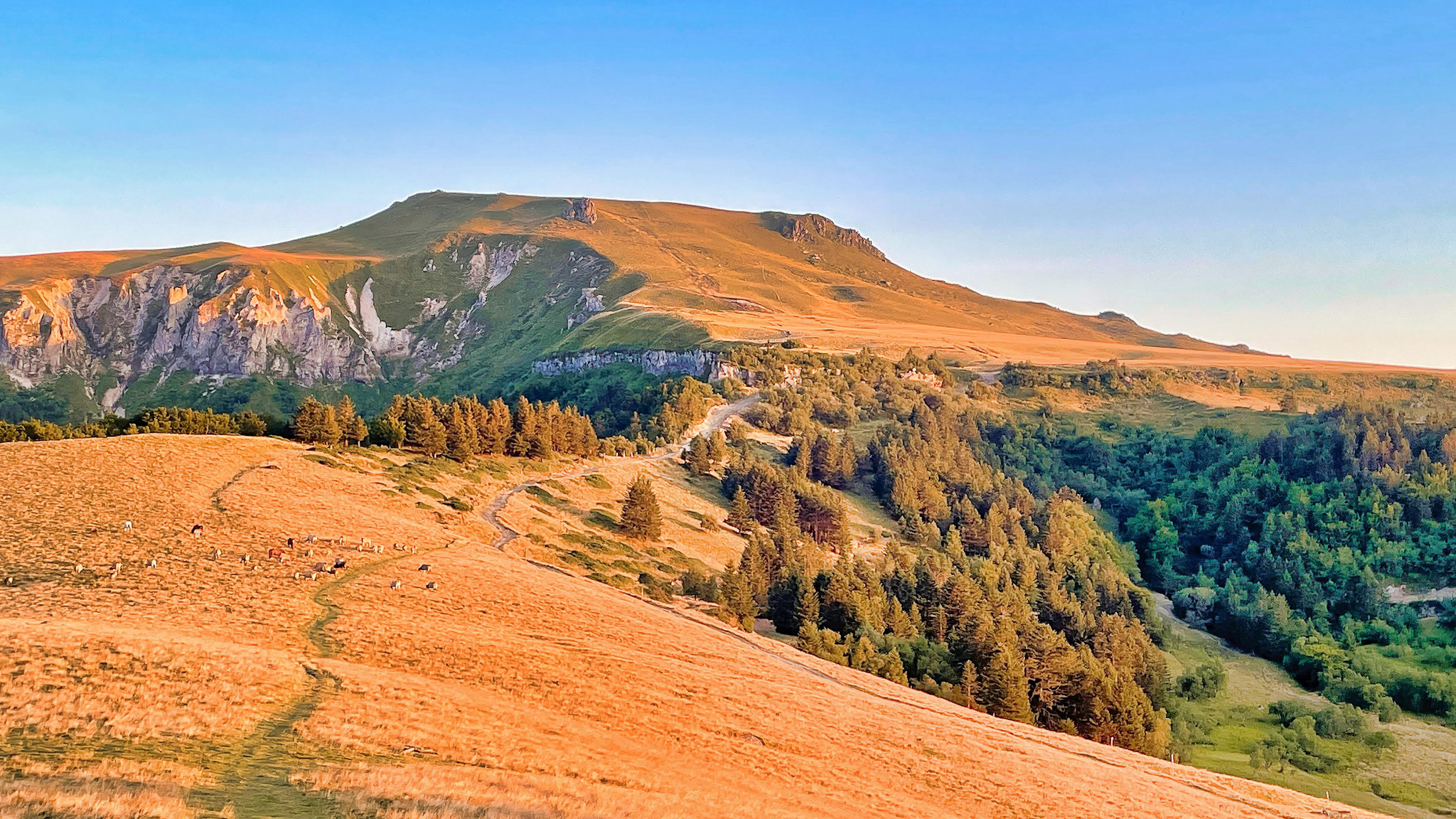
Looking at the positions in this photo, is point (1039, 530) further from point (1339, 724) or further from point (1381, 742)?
point (1381, 742)

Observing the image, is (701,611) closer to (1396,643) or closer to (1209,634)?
(1209,634)

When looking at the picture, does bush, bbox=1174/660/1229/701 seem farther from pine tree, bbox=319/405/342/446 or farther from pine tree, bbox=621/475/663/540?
pine tree, bbox=319/405/342/446

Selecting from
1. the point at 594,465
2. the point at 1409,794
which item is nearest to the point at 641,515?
the point at 594,465

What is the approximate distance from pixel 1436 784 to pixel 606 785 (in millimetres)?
75881

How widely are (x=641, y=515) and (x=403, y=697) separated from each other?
55.5 metres

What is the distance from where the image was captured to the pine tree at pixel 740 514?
104938 millimetres

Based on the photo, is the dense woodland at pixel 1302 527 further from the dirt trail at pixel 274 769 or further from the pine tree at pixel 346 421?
the pine tree at pixel 346 421

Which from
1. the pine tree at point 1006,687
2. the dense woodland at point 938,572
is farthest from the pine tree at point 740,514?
the pine tree at point 1006,687

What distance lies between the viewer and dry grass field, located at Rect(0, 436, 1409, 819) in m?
20.6

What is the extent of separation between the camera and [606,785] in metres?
23.5

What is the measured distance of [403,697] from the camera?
2738 cm

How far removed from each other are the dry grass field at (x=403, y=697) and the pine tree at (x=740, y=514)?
164ft

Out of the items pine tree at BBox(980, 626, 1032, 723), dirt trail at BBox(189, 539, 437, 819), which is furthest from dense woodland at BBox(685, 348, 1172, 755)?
dirt trail at BBox(189, 539, 437, 819)

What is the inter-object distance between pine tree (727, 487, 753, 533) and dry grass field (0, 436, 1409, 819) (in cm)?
5007
